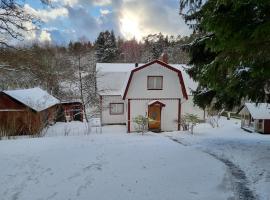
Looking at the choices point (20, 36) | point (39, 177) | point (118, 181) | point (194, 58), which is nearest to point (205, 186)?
point (118, 181)

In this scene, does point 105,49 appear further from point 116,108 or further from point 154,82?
point 154,82

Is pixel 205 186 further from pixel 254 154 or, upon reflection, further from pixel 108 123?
pixel 108 123

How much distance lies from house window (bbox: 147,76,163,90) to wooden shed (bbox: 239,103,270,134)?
8538 mm

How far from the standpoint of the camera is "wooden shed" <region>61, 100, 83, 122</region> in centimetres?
3080

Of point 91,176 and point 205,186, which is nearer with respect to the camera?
point 205,186

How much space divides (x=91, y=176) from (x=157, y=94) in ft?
55.2

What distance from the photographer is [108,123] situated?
25.6 m

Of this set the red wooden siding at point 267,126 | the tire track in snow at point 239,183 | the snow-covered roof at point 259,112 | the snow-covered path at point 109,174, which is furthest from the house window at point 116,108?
the tire track in snow at point 239,183

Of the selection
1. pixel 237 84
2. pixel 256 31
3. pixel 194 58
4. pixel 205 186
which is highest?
pixel 194 58

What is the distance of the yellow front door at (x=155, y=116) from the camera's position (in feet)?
77.0

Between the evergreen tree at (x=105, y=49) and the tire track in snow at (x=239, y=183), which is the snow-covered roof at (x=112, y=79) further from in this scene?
the evergreen tree at (x=105, y=49)

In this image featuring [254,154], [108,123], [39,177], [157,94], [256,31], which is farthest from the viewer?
[108,123]

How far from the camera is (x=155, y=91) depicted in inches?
922

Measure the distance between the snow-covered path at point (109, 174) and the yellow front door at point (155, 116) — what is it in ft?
42.6
